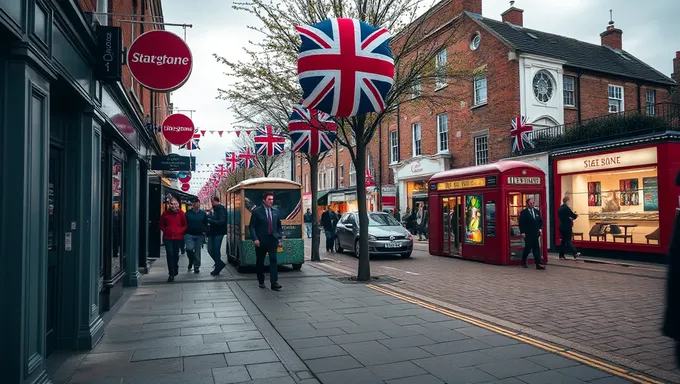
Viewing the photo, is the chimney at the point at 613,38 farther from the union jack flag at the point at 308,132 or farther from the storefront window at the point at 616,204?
the union jack flag at the point at 308,132

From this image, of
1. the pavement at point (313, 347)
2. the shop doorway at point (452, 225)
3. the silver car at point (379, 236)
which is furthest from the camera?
the silver car at point (379, 236)

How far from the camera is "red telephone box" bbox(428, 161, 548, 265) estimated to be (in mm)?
12805

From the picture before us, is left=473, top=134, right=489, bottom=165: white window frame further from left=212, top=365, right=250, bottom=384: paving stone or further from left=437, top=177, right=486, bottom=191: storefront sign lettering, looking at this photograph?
left=212, top=365, right=250, bottom=384: paving stone

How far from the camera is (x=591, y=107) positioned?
2267 centimetres

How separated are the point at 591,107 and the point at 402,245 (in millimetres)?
14341

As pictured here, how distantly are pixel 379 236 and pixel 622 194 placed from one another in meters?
7.74

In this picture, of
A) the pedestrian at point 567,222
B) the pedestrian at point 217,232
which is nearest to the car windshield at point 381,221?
the pedestrian at point 567,222

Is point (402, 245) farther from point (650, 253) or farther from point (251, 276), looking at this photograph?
point (650, 253)

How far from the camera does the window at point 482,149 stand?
2240 centimetres

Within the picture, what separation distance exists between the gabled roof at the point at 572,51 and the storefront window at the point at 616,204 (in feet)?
25.9

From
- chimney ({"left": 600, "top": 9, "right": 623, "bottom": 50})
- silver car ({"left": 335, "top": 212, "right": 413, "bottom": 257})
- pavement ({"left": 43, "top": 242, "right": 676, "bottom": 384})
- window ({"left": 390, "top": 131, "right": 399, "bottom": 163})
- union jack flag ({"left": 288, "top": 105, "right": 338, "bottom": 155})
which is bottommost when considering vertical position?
pavement ({"left": 43, "top": 242, "right": 676, "bottom": 384})

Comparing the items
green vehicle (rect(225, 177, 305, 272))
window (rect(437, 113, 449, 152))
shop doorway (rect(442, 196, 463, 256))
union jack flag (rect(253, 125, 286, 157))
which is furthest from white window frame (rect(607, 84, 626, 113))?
green vehicle (rect(225, 177, 305, 272))

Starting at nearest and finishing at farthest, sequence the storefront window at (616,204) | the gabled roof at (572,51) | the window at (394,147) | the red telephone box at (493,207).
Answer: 1. the red telephone box at (493,207)
2. the storefront window at (616,204)
3. the gabled roof at (572,51)
4. the window at (394,147)

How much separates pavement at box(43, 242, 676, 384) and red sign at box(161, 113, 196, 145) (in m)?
7.53
